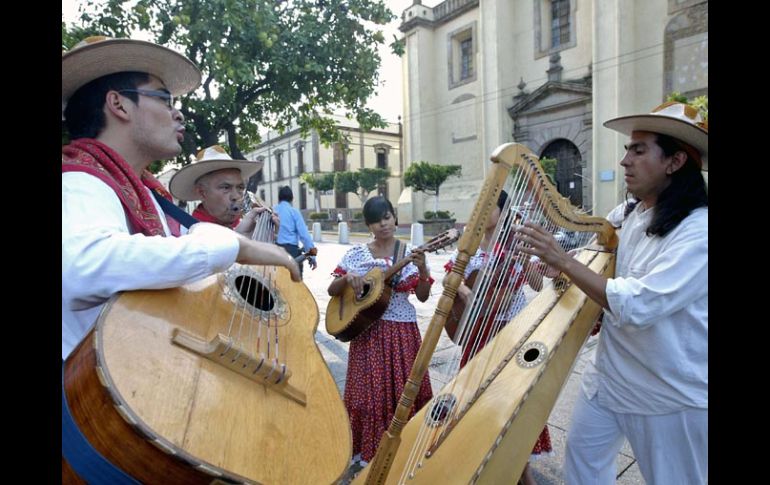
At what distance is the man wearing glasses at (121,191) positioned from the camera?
3.34 ft

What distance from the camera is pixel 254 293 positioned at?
160cm

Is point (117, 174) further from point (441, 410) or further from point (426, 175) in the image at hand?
point (426, 175)

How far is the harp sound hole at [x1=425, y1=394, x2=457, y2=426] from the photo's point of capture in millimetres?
1744

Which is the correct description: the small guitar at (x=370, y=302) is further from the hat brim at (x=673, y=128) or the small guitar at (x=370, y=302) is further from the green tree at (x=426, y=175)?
the green tree at (x=426, y=175)

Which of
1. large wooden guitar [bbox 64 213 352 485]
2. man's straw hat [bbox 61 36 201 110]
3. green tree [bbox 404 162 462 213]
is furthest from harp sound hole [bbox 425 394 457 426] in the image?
green tree [bbox 404 162 462 213]

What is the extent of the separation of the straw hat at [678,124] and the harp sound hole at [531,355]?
1051 mm

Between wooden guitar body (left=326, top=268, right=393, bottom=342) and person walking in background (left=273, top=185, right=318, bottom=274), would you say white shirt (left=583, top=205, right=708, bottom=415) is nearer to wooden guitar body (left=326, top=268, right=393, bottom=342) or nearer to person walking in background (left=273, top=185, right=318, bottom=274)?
wooden guitar body (left=326, top=268, right=393, bottom=342)

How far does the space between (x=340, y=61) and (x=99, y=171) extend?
15.3ft

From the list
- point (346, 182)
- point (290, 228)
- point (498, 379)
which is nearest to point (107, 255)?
point (498, 379)

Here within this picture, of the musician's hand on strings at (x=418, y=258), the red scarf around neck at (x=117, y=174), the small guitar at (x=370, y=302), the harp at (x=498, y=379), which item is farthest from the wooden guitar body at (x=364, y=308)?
the red scarf around neck at (x=117, y=174)

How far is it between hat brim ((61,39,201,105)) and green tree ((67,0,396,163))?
9.55 ft

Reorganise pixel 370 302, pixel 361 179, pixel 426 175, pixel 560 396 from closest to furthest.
A: 1. pixel 370 302
2. pixel 560 396
3. pixel 426 175
4. pixel 361 179

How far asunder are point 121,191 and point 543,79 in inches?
742

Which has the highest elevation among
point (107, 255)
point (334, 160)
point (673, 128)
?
point (334, 160)
